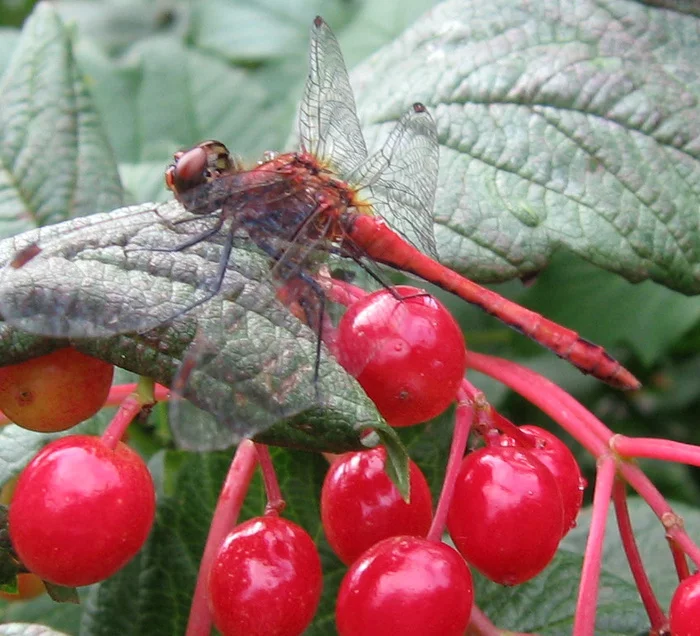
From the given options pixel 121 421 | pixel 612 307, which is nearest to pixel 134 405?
pixel 121 421

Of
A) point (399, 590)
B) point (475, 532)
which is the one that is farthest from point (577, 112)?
point (399, 590)

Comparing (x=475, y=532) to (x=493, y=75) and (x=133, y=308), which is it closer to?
(x=133, y=308)

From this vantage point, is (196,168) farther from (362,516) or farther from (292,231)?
(362,516)

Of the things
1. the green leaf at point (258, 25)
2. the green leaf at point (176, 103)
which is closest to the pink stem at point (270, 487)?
the green leaf at point (176, 103)

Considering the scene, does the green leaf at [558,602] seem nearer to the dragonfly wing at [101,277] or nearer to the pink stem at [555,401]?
the pink stem at [555,401]

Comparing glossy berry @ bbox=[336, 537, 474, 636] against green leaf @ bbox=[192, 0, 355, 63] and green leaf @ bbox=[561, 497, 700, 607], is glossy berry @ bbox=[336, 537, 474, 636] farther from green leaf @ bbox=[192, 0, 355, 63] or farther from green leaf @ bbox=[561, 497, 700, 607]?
green leaf @ bbox=[192, 0, 355, 63]

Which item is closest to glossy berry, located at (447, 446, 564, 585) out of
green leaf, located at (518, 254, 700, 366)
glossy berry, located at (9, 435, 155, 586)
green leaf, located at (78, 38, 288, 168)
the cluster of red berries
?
the cluster of red berries
